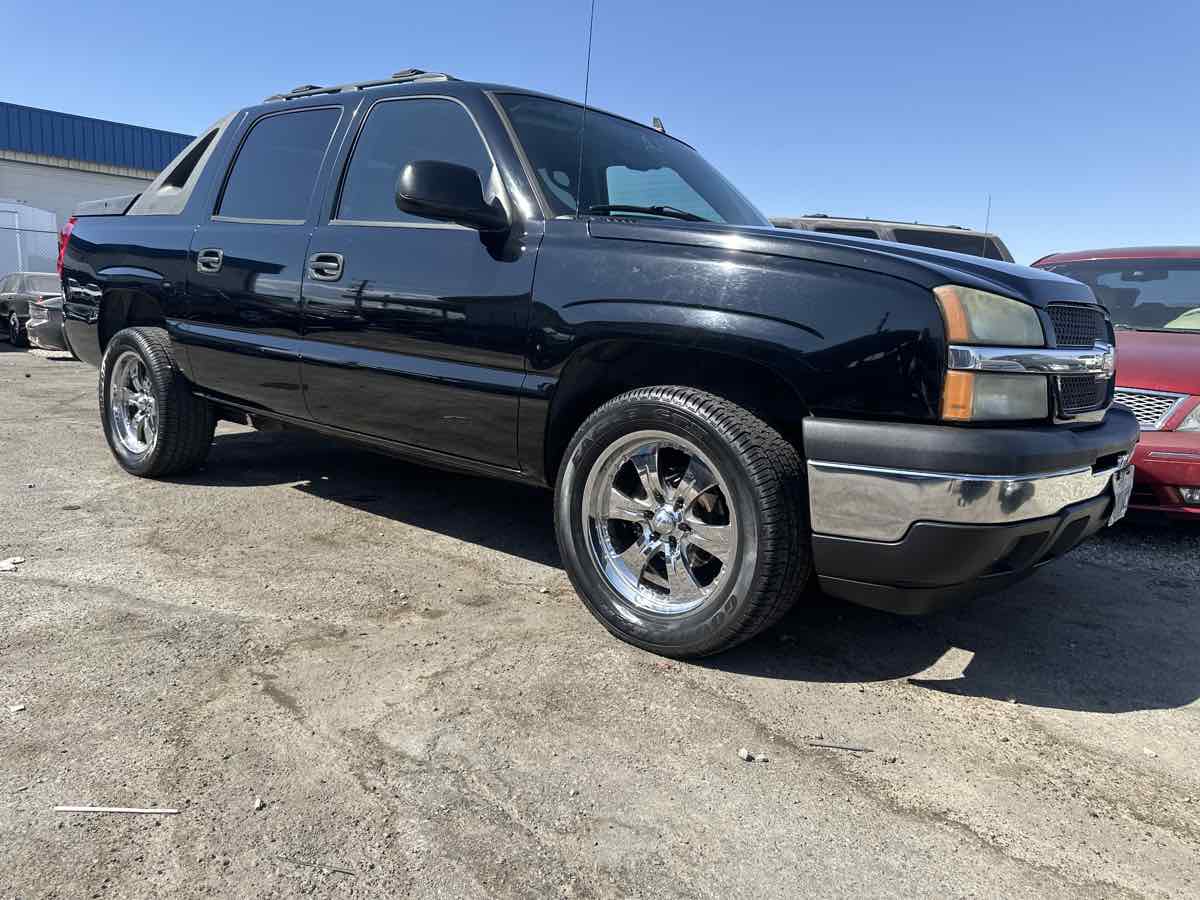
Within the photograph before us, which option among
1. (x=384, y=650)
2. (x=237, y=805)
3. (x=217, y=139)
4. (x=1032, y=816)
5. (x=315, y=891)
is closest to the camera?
(x=315, y=891)

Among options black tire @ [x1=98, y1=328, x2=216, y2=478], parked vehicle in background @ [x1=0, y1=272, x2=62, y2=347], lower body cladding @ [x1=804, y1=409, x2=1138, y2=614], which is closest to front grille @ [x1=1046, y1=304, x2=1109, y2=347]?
lower body cladding @ [x1=804, y1=409, x2=1138, y2=614]

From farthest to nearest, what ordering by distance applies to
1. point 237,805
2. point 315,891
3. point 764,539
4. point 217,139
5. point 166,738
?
point 217,139, point 764,539, point 166,738, point 237,805, point 315,891

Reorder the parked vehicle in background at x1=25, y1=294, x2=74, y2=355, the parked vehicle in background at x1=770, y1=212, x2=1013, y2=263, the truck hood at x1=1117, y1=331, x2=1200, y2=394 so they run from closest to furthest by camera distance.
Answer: the truck hood at x1=1117, y1=331, x2=1200, y2=394
the parked vehicle in background at x1=25, y1=294, x2=74, y2=355
the parked vehicle in background at x1=770, y1=212, x2=1013, y2=263

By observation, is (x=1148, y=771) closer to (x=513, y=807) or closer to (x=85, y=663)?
(x=513, y=807)

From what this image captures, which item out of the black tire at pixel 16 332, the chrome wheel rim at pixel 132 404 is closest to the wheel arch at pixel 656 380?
the chrome wheel rim at pixel 132 404

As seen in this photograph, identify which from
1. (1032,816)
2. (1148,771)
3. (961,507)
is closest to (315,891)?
(1032,816)

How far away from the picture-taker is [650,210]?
330cm

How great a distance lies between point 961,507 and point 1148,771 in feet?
2.72

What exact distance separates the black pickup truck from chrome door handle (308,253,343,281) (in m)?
0.01

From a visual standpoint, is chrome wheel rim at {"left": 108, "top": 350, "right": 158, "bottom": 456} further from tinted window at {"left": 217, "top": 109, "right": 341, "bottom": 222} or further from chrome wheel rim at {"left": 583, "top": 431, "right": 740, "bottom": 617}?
chrome wheel rim at {"left": 583, "top": 431, "right": 740, "bottom": 617}

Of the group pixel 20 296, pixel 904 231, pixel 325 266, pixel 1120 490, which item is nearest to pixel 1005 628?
pixel 1120 490

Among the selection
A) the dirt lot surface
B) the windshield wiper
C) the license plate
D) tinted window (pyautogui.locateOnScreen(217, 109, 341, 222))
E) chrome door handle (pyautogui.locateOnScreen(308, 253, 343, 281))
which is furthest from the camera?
tinted window (pyautogui.locateOnScreen(217, 109, 341, 222))

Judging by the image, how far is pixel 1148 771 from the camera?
7.35ft

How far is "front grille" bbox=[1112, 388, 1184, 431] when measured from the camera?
14.0 feet
